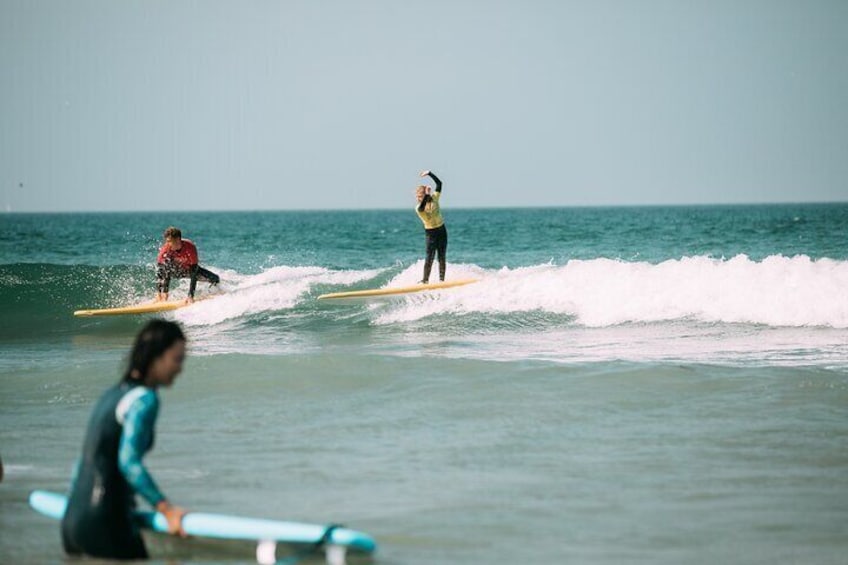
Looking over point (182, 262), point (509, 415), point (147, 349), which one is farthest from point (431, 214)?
point (147, 349)

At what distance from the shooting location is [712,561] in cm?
535

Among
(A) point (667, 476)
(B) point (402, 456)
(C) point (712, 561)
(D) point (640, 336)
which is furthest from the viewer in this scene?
(D) point (640, 336)

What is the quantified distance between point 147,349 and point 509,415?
4894 mm

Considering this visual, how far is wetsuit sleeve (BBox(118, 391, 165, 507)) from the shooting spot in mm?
4488

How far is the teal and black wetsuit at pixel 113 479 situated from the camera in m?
4.50

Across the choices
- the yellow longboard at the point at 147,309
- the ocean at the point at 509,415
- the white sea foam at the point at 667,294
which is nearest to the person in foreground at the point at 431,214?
the ocean at the point at 509,415

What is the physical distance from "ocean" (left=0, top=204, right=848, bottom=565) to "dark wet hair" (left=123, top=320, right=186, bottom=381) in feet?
3.82

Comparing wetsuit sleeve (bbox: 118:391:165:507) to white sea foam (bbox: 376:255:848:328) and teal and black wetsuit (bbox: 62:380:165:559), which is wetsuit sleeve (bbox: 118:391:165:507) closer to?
teal and black wetsuit (bbox: 62:380:165:559)

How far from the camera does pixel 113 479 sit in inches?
182

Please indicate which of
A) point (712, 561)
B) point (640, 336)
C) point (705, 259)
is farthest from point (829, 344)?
point (712, 561)

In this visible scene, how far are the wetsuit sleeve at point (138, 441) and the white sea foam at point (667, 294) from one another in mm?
12718

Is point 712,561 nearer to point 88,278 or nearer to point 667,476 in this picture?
point 667,476

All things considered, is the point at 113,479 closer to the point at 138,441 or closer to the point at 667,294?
the point at 138,441

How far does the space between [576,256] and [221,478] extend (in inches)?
1340
